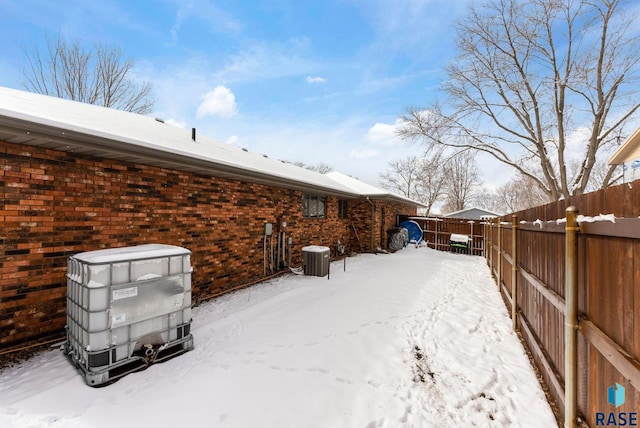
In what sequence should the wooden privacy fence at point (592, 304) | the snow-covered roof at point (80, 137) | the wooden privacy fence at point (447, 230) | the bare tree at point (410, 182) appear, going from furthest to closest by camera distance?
the bare tree at point (410, 182) → the wooden privacy fence at point (447, 230) → the snow-covered roof at point (80, 137) → the wooden privacy fence at point (592, 304)

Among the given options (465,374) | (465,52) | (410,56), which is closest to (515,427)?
(465,374)

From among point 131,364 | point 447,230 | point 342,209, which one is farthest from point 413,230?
point 131,364

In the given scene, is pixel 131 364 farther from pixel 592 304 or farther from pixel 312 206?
pixel 312 206

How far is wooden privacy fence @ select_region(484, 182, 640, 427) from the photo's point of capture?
1445mm

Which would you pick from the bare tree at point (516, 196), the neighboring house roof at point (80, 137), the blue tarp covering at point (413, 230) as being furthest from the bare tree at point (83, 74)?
the bare tree at point (516, 196)

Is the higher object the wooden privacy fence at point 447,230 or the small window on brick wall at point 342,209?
the small window on brick wall at point 342,209

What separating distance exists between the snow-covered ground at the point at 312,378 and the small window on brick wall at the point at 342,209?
7.61 metres

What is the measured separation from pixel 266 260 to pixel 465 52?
16870mm

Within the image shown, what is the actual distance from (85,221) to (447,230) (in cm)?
1628

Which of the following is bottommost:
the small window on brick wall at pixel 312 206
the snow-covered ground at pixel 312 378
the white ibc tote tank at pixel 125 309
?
the snow-covered ground at pixel 312 378

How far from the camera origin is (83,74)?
52.4ft

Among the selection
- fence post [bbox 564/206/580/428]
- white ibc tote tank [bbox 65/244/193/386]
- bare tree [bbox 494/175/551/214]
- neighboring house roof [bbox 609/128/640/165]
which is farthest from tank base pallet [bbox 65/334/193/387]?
bare tree [bbox 494/175/551/214]

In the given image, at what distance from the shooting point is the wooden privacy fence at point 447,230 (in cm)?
1502

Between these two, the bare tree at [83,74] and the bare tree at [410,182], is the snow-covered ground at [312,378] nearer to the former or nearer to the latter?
the bare tree at [83,74]
